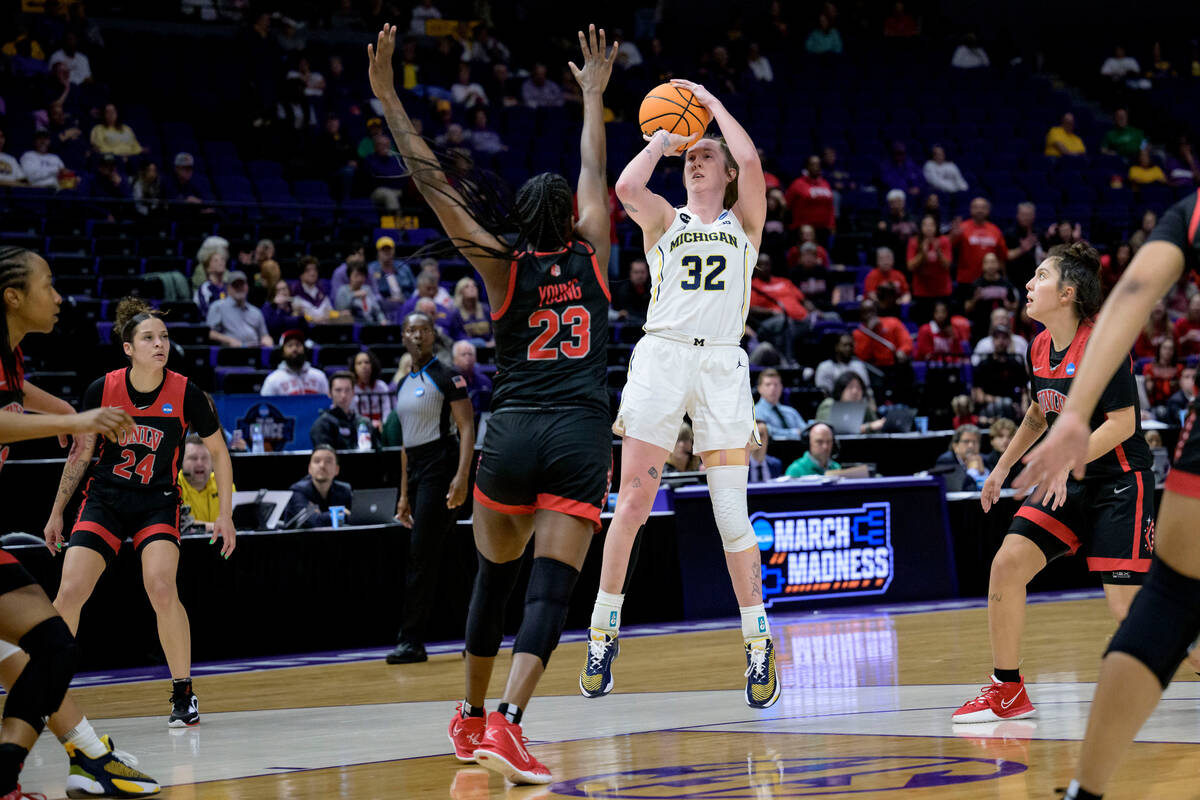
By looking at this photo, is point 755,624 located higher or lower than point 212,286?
higher

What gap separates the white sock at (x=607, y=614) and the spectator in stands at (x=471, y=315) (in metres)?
8.19

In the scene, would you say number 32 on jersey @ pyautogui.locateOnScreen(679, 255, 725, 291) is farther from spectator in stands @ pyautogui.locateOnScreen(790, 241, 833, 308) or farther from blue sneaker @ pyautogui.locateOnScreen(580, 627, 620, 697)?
spectator in stands @ pyautogui.locateOnScreen(790, 241, 833, 308)

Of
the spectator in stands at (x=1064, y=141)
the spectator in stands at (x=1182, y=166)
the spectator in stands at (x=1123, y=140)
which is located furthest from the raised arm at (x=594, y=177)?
the spectator in stands at (x=1123, y=140)

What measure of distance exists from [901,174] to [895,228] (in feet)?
7.50

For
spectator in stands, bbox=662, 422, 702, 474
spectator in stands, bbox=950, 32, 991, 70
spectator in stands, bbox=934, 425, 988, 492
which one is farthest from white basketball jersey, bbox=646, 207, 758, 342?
spectator in stands, bbox=950, 32, 991, 70

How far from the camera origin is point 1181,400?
14.3 meters

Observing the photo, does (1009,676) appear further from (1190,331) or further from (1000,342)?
(1190,331)

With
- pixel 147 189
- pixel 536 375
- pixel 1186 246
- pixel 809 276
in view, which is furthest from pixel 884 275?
pixel 1186 246

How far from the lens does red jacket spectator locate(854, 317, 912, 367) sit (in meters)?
14.9

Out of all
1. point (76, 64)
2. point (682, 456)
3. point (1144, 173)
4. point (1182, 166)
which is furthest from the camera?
point (1182, 166)

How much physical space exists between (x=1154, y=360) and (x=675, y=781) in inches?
513

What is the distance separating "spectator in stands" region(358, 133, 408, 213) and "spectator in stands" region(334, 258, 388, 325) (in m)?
2.42

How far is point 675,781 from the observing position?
450cm

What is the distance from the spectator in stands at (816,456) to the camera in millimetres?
11328
